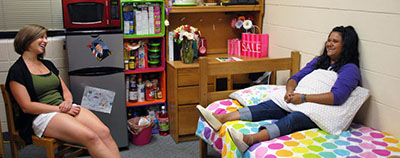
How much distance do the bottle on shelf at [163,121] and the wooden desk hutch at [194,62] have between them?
5 centimetres

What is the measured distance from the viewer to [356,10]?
2.54m

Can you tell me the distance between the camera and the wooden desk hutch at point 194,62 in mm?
3305

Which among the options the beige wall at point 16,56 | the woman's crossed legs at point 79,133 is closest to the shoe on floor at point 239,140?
the woman's crossed legs at point 79,133

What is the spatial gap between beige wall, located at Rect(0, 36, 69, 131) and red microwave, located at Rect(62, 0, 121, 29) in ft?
1.29

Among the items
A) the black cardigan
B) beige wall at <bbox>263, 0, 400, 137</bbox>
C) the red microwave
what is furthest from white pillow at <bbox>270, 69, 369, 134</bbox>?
the black cardigan

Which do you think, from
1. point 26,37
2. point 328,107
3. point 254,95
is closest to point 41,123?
point 26,37

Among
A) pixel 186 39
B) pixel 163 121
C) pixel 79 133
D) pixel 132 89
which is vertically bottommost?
pixel 163 121

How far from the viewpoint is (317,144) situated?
218 centimetres

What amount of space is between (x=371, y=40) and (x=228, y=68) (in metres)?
1.02

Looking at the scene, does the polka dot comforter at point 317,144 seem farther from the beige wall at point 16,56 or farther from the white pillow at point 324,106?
the beige wall at point 16,56

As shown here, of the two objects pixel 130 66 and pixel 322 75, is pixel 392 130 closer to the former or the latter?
pixel 322 75

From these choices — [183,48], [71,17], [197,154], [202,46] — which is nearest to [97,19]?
[71,17]

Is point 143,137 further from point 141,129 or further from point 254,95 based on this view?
point 254,95

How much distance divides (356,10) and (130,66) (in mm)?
1870
